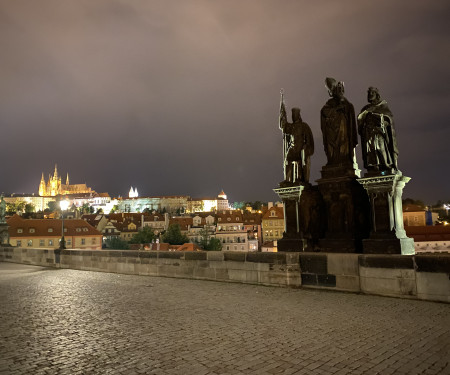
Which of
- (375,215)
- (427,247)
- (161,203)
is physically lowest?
(427,247)

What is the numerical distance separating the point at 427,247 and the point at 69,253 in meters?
27.2

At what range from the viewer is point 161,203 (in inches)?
7185

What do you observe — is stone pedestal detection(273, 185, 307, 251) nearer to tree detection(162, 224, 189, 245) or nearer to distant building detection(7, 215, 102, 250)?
distant building detection(7, 215, 102, 250)

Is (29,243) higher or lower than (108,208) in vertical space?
lower

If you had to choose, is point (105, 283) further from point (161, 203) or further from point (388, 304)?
point (161, 203)

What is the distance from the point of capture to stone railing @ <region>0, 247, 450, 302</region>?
631 cm

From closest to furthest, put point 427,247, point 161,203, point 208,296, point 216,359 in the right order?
point 216,359
point 208,296
point 427,247
point 161,203

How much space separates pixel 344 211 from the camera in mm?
8453

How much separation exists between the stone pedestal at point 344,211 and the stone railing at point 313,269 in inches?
37.1

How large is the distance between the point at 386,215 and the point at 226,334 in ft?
14.6

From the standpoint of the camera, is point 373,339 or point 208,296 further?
point 208,296

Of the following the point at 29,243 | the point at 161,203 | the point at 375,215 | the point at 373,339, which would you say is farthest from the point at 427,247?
the point at 161,203

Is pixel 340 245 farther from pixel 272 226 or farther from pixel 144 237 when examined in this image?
pixel 144 237

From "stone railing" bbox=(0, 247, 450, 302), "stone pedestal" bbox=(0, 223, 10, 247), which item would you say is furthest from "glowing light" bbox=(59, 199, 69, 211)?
"stone pedestal" bbox=(0, 223, 10, 247)
